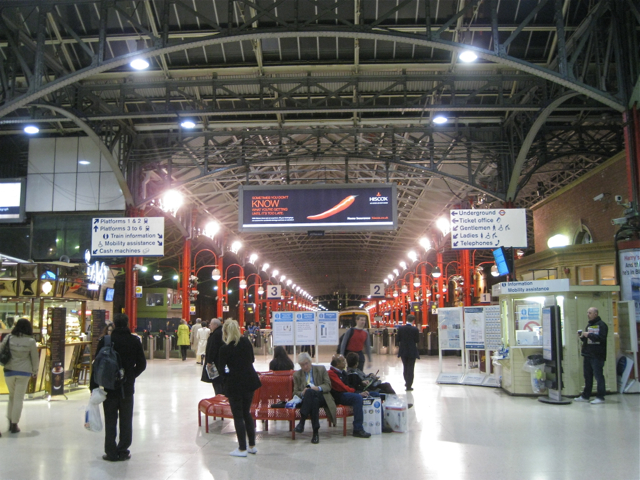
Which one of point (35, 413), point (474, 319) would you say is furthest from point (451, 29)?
point (35, 413)

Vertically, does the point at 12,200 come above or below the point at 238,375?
above

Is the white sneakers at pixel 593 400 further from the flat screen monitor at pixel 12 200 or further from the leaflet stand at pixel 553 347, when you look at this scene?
the flat screen monitor at pixel 12 200

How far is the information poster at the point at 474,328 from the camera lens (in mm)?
15172

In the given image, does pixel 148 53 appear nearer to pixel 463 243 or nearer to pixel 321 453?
pixel 321 453

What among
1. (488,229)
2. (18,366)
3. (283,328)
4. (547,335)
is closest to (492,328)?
(547,335)

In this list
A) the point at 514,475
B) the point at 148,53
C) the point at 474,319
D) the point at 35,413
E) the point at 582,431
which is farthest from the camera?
the point at 474,319

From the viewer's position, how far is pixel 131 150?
21.4 metres

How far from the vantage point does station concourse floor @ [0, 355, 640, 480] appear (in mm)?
6602

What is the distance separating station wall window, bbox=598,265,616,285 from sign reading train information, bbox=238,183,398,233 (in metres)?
6.58

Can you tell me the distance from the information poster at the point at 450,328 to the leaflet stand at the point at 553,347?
159 inches

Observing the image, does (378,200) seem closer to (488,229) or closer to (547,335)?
(488,229)

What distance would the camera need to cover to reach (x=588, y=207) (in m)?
22.2

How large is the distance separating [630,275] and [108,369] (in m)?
11.0

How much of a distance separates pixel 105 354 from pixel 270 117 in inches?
602
